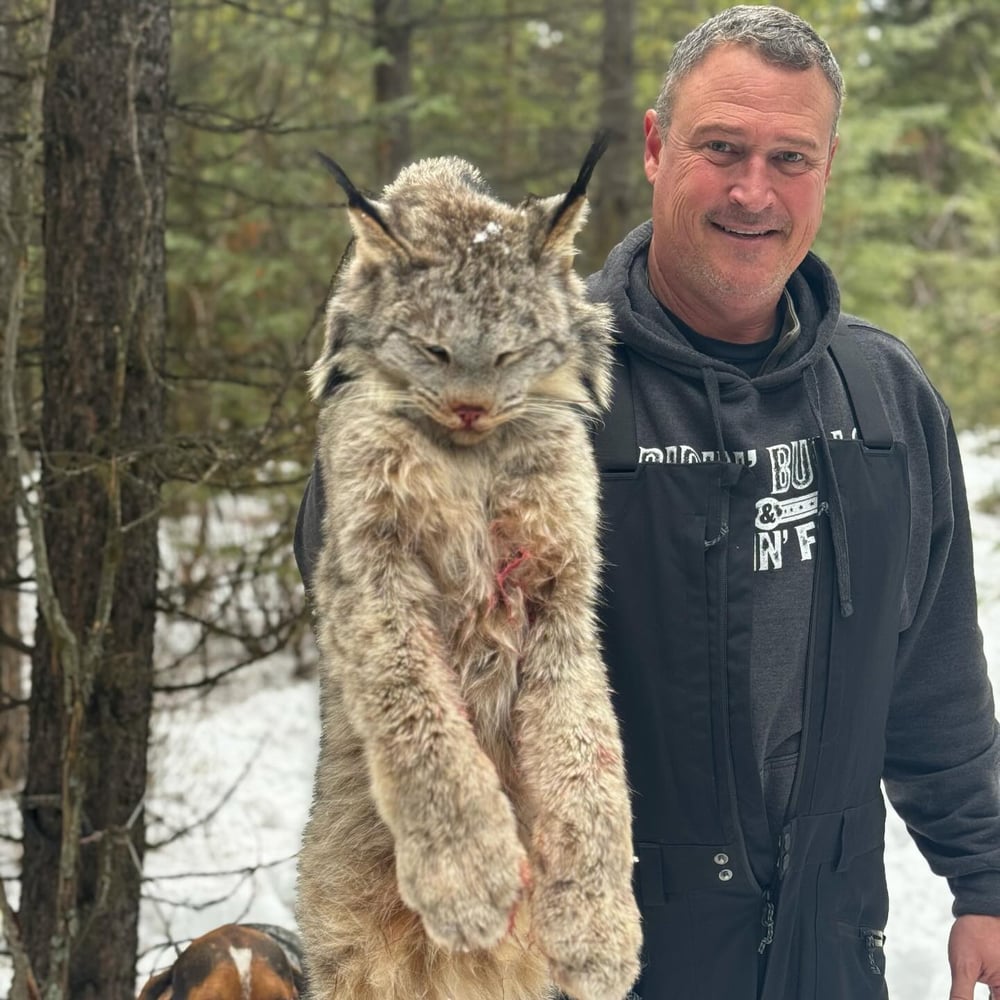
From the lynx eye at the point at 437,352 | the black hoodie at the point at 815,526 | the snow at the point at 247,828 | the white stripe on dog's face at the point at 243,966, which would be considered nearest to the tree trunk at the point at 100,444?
the snow at the point at 247,828

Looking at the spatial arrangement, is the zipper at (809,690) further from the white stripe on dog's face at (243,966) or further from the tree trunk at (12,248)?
the tree trunk at (12,248)

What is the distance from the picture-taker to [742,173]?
3293 millimetres

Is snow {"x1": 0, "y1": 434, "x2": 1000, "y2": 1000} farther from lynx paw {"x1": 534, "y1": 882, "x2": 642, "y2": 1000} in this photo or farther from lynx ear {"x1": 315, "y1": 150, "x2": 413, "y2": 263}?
lynx ear {"x1": 315, "y1": 150, "x2": 413, "y2": 263}

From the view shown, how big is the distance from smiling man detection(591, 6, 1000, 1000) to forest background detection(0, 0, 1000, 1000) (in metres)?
1.94

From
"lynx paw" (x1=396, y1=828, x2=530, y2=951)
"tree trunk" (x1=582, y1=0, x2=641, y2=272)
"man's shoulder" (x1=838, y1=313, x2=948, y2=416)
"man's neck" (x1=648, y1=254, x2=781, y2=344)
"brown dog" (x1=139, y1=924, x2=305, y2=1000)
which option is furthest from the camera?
"tree trunk" (x1=582, y1=0, x2=641, y2=272)

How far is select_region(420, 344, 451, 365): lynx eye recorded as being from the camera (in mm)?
2432

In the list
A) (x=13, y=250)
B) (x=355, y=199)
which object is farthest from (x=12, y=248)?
(x=355, y=199)

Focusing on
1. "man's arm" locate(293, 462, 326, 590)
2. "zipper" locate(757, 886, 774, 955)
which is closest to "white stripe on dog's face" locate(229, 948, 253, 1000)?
"man's arm" locate(293, 462, 326, 590)

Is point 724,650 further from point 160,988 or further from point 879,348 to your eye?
point 160,988

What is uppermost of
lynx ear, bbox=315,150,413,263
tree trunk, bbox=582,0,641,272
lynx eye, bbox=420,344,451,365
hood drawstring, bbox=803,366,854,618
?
tree trunk, bbox=582,0,641,272

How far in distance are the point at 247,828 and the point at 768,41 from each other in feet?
24.3

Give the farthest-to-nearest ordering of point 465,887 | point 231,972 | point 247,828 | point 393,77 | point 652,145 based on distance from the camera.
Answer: point 393,77 < point 247,828 < point 231,972 < point 652,145 < point 465,887

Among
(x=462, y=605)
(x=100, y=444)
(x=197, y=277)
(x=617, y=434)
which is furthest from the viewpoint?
(x=197, y=277)

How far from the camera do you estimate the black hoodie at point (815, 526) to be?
3.25 meters
